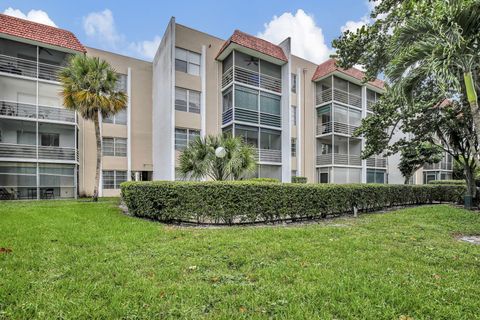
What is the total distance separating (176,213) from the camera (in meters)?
9.11

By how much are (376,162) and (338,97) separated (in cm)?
862

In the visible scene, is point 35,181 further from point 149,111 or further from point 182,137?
point 182,137

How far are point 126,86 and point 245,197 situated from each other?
16.6m

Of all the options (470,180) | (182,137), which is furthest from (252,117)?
(470,180)

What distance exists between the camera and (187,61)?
19.2 metres

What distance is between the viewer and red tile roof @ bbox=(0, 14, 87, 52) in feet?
53.6

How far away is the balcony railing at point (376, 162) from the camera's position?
27.0 metres

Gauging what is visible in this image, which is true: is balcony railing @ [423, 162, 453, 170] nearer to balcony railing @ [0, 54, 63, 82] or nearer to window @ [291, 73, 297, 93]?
window @ [291, 73, 297, 93]

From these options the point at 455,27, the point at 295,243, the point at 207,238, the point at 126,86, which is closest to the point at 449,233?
the point at 295,243

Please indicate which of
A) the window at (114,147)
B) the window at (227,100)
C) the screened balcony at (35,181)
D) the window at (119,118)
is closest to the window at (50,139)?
the screened balcony at (35,181)

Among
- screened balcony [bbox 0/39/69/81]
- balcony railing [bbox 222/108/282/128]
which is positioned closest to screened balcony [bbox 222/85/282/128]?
balcony railing [bbox 222/108/282/128]

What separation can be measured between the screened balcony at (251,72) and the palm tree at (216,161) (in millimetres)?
8090

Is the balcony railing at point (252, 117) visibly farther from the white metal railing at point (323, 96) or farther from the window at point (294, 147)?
the white metal railing at point (323, 96)

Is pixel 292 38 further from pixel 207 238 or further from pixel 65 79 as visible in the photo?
pixel 207 238
